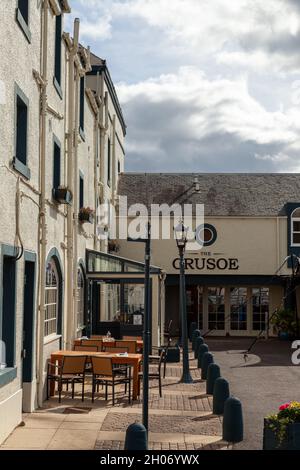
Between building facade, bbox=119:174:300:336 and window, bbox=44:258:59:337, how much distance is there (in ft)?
43.8

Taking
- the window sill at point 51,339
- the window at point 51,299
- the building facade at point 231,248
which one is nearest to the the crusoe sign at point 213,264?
the building facade at point 231,248

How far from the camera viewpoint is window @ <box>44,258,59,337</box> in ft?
46.2

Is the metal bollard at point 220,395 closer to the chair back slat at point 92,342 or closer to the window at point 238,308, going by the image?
the chair back slat at point 92,342

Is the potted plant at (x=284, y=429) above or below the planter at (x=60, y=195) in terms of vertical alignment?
below

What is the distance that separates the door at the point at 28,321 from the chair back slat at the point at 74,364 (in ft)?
3.81

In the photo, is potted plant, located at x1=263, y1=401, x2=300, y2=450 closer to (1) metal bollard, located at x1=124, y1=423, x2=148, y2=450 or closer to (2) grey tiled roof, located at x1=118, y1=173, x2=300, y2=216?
(1) metal bollard, located at x1=124, y1=423, x2=148, y2=450

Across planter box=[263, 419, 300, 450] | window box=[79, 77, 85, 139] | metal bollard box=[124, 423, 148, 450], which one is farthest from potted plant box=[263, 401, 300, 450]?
window box=[79, 77, 85, 139]

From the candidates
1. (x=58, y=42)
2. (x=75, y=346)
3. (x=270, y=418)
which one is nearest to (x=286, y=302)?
(x=75, y=346)

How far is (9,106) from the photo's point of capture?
10.1 m

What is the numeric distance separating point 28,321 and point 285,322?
56.9ft

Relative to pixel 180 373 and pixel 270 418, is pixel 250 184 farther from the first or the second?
pixel 270 418

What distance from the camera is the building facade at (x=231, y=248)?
28.5 metres

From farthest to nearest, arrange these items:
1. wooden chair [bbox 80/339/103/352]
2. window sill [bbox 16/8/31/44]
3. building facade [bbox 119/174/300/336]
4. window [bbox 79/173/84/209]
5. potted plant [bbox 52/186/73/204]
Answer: building facade [bbox 119/174/300/336], window [bbox 79/173/84/209], wooden chair [bbox 80/339/103/352], potted plant [bbox 52/186/73/204], window sill [bbox 16/8/31/44]

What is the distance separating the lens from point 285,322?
27.3m
